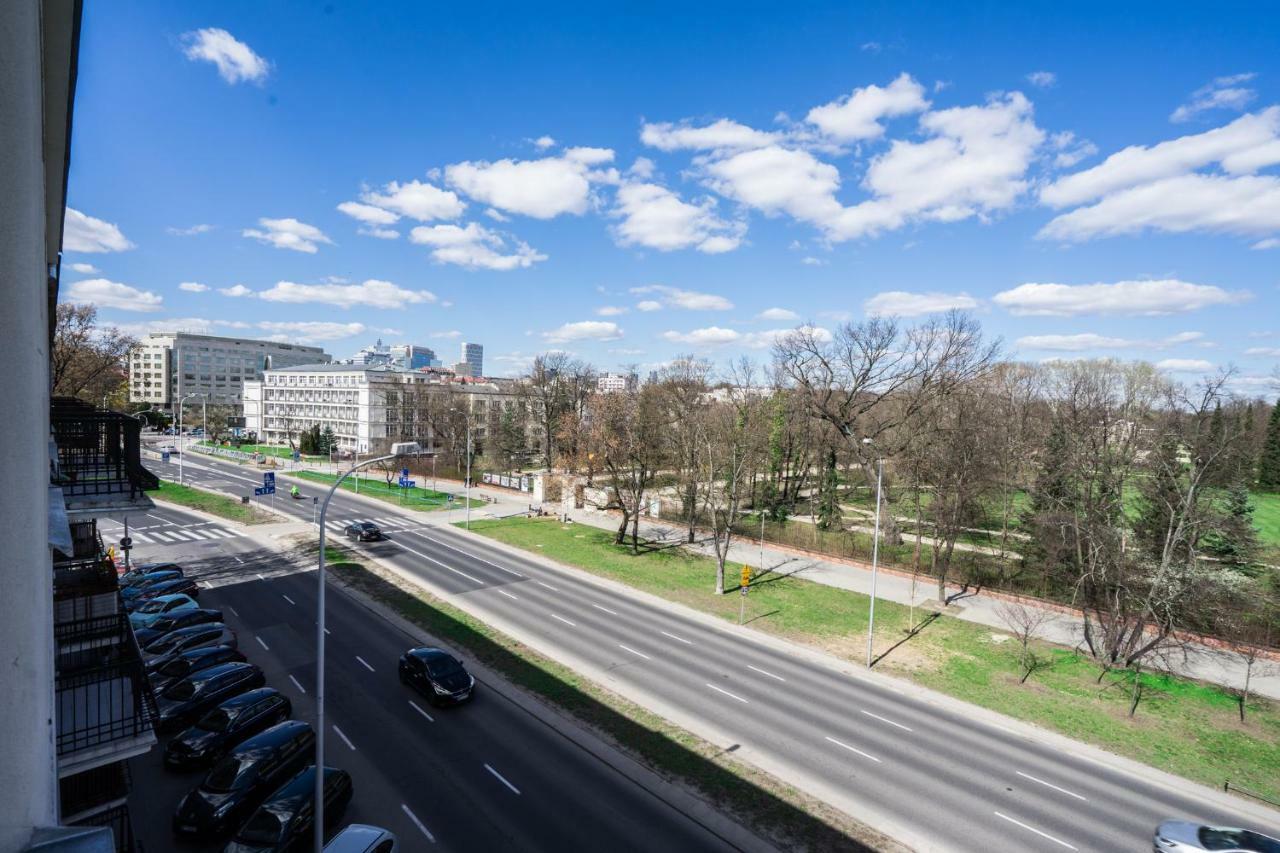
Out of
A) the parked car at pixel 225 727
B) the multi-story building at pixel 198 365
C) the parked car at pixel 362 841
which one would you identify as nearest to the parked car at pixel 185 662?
the parked car at pixel 225 727

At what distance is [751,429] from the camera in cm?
4225

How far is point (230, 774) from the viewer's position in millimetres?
13352

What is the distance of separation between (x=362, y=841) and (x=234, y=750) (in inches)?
194

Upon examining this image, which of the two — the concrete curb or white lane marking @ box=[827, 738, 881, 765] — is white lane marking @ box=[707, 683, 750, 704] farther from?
the concrete curb

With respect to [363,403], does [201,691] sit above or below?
below

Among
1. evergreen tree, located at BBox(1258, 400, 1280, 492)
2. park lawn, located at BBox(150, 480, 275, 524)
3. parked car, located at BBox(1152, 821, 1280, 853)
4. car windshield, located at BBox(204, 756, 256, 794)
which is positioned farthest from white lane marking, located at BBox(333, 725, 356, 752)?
evergreen tree, located at BBox(1258, 400, 1280, 492)

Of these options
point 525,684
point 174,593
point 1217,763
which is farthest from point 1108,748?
point 174,593

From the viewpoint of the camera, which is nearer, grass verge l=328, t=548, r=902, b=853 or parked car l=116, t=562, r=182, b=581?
grass verge l=328, t=548, r=902, b=853

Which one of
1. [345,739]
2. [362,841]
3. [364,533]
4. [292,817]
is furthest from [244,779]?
[364,533]

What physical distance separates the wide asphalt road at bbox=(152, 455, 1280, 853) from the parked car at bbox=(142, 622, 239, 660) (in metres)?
9.57

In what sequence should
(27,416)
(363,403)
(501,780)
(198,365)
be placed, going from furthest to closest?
(198,365) < (363,403) < (501,780) < (27,416)

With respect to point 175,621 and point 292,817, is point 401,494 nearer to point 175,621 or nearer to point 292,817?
point 175,621

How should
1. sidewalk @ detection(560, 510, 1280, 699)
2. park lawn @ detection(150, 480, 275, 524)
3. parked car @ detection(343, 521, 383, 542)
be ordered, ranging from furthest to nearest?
park lawn @ detection(150, 480, 275, 524) → parked car @ detection(343, 521, 383, 542) → sidewalk @ detection(560, 510, 1280, 699)

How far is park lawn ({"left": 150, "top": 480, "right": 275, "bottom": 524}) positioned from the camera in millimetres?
44250
